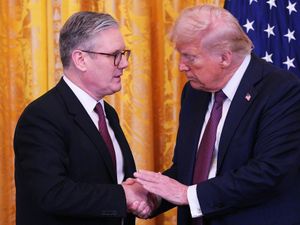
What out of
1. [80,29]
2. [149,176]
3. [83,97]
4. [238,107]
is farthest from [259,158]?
[80,29]

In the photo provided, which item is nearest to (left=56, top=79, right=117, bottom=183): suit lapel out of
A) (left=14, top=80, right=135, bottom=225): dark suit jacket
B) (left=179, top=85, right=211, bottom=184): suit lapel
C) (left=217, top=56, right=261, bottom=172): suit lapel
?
(left=14, top=80, right=135, bottom=225): dark suit jacket

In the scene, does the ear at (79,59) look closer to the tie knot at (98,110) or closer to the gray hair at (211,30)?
the tie knot at (98,110)

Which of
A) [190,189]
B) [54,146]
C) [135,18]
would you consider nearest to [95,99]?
[54,146]

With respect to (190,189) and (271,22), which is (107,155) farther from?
(271,22)

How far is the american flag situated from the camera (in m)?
3.27

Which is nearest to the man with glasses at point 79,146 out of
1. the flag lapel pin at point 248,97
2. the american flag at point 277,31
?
the flag lapel pin at point 248,97

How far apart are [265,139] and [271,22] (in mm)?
1480

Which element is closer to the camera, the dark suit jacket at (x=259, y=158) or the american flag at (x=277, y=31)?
the dark suit jacket at (x=259, y=158)

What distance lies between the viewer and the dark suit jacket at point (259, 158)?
2012mm

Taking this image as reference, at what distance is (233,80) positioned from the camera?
222cm

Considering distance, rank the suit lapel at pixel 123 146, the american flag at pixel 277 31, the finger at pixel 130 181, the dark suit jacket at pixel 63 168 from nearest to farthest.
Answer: the dark suit jacket at pixel 63 168 → the finger at pixel 130 181 → the suit lapel at pixel 123 146 → the american flag at pixel 277 31

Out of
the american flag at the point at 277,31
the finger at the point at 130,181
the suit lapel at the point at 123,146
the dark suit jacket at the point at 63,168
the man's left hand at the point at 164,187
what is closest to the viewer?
the dark suit jacket at the point at 63,168

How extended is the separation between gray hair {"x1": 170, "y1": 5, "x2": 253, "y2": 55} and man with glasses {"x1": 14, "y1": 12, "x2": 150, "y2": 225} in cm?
31

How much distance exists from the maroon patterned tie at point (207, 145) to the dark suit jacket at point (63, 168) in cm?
33
